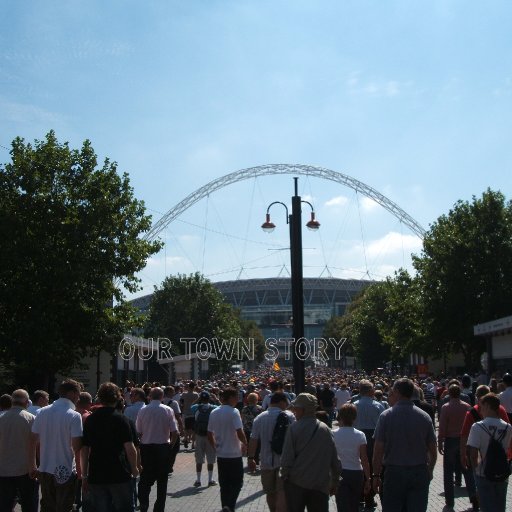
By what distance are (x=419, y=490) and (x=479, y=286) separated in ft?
136

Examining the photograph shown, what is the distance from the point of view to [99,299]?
31328 mm

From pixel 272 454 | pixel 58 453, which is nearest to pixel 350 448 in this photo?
pixel 272 454

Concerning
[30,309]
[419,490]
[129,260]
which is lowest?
[419,490]

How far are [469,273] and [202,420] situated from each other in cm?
3427

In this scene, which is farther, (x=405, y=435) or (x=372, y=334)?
(x=372, y=334)

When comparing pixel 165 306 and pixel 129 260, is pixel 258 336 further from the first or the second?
pixel 129 260

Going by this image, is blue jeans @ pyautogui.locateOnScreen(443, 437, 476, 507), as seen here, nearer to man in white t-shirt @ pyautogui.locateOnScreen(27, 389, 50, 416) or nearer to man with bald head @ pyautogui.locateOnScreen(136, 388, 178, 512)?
man with bald head @ pyautogui.locateOnScreen(136, 388, 178, 512)

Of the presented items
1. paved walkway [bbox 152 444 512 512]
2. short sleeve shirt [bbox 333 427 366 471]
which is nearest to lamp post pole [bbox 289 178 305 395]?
paved walkway [bbox 152 444 512 512]

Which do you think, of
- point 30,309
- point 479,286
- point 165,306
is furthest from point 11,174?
point 165,306

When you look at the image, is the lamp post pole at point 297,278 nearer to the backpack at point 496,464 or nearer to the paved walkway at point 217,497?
the paved walkway at point 217,497

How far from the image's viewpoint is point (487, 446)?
8.69 meters

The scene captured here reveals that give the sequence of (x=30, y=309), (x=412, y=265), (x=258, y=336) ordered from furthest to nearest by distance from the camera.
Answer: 1. (x=258, y=336)
2. (x=412, y=265)
3. (x=30, y=309)

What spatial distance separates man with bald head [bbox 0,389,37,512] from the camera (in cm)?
967

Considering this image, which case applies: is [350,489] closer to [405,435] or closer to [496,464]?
[405,435]
